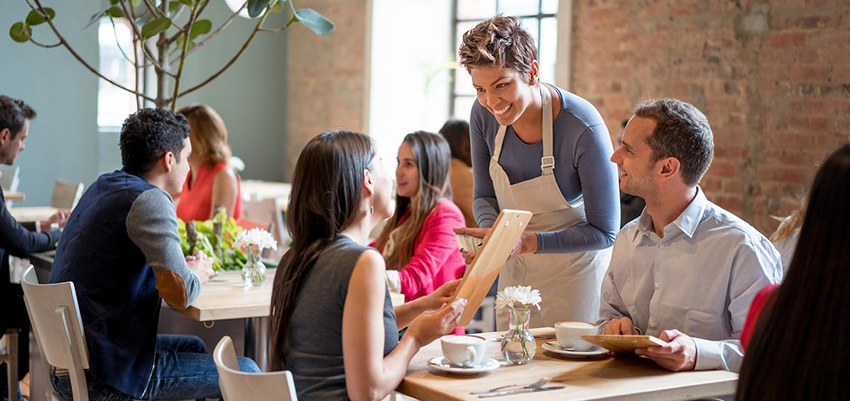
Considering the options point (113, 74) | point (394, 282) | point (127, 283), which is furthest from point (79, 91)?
point (127, 283)

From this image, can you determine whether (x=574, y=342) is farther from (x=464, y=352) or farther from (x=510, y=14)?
(x=510, y=14)

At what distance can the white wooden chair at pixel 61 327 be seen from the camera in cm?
255

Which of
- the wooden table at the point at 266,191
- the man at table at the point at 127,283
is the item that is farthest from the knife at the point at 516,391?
the wooden table at the point at 266,191

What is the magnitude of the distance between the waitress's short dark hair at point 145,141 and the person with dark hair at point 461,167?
1.75 m

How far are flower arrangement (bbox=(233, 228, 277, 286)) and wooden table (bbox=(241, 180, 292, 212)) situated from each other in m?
3.52

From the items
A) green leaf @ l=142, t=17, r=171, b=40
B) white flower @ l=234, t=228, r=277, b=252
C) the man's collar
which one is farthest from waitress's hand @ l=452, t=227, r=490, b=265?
green leaf @ l=142, t=17, r=171, b=40

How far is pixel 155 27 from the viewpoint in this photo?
3.48 m

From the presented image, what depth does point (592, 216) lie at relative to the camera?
2.70 metres

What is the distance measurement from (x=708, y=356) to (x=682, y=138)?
559 millimetres

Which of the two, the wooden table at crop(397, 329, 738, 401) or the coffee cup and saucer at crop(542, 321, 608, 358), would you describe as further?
the coffee cup and saucer at crop(542, 321, 608, 358)

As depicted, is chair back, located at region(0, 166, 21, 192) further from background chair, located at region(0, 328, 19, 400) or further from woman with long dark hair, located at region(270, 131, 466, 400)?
woman with long dark hair, located at region(270, 131, 466, 400)

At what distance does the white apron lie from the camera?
2.82 metres

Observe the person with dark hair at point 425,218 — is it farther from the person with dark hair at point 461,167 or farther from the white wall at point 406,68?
the white wall at point 406,68

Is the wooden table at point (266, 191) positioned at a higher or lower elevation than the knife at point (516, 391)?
lower
